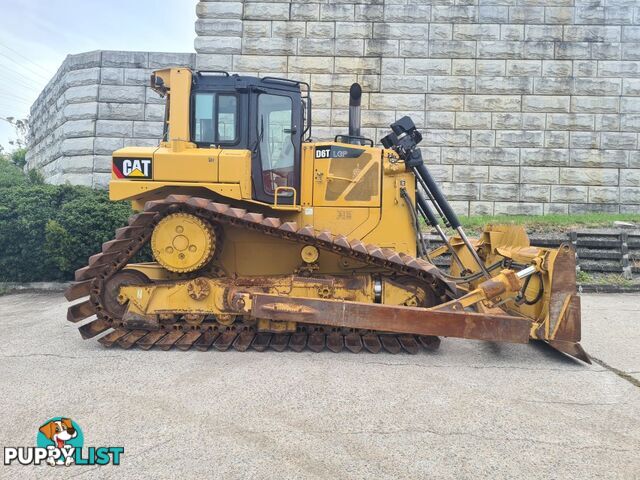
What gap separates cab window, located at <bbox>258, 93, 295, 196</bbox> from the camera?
4715 mm

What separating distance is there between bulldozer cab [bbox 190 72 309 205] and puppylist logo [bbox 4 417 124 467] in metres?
2.77

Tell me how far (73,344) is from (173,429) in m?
2.40

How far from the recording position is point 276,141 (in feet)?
15.7

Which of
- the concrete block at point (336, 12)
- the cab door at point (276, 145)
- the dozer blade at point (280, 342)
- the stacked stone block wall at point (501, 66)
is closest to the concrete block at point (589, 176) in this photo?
the stacked stone block wall at point (501, 66)

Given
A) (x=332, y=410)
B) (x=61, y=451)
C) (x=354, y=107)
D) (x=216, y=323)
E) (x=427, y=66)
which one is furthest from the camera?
(x=427, y=66)

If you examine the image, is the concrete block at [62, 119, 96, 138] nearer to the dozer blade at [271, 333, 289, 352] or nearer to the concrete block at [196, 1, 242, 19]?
the concrete block at [196, 1, 242, 19]

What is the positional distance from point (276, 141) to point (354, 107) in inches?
55.1

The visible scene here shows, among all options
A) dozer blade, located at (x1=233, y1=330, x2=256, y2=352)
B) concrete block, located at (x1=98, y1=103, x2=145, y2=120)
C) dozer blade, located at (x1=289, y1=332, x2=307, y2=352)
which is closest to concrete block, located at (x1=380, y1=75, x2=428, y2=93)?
concrete block, located at (x1=98, y1=103, x2=145, y2=120)

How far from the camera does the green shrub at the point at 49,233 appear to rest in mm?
7191

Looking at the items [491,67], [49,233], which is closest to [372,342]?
[49,233]

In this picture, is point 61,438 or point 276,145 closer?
point 61,438

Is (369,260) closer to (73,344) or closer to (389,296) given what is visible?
(389,296)

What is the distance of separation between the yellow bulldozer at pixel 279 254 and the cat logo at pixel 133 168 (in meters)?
0.01

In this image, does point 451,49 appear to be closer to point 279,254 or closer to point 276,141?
point 276,141
